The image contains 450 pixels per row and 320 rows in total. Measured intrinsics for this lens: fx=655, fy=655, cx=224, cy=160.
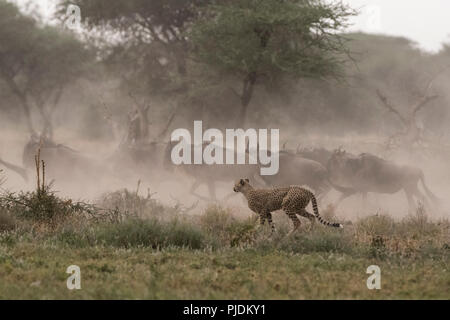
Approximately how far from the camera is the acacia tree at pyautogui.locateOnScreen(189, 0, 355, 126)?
23.9 meters

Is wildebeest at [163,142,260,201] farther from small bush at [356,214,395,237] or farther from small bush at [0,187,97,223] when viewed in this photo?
small bush at [0,187,97,223]

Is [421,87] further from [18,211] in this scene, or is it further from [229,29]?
[18,211]

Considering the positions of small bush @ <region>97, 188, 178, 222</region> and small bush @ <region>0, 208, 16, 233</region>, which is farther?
small bush @ <region>97, 188, 178, 222</region>

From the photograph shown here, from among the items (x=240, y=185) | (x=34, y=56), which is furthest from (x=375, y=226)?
(x=34, y=56)

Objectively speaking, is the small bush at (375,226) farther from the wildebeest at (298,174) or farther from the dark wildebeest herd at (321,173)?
the wildebeest at (298,174)

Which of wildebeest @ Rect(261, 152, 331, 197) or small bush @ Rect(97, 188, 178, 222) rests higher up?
wildebeest @ Rect(261, 152, 331, 197)

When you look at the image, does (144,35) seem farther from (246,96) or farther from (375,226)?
(375,226)

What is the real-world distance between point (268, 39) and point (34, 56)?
55.2 feet

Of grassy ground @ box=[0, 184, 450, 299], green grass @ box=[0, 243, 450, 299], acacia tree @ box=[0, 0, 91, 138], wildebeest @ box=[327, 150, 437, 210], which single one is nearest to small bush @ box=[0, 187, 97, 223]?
grassy ground @ box=[0, 184, 450, 299]

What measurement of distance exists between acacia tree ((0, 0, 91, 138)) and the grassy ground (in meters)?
25.1
